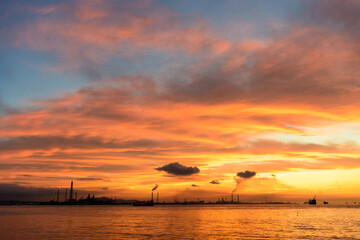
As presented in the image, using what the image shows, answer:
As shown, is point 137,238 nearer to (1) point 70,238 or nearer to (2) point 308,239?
(1) point 70,238

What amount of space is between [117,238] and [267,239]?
3573 cm

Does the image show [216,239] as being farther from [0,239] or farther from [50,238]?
[0,239]

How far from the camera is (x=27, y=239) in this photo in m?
75.5

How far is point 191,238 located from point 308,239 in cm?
2818

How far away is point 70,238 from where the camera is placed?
77.6 metres

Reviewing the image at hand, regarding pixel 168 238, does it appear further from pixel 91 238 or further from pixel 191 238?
pixel 91 238

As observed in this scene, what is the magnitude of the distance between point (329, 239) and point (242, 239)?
834 inches

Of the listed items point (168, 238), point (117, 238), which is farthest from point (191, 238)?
point (117, 238)

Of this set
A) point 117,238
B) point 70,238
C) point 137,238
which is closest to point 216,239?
point 137,238

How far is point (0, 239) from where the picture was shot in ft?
247

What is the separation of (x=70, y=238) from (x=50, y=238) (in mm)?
4871

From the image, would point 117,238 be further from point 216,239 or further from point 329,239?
point 329,239

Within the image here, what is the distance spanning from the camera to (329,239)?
255ft

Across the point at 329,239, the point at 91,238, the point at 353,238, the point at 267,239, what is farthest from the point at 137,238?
the point at 353,238
